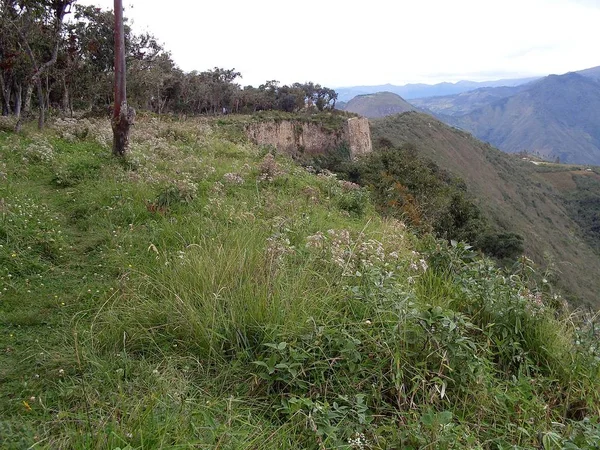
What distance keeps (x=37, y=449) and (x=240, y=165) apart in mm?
7658

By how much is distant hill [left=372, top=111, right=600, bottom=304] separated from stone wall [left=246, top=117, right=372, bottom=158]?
1291 cm

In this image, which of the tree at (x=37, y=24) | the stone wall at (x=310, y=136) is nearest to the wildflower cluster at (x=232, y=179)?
the tree at (x=37, y=24)

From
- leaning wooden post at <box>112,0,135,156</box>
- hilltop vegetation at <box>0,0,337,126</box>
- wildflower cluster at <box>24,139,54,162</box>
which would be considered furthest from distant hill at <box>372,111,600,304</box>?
wildflower cluster at <box>24,139,54,162</box>

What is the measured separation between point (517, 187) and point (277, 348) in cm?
8222

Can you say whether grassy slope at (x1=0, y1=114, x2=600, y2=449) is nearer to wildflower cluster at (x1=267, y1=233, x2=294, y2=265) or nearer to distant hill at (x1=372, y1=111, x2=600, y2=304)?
wildflower cluster at (x1=267, y1=233, x2=294, y2=265)

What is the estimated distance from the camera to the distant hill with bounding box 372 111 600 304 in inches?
2183

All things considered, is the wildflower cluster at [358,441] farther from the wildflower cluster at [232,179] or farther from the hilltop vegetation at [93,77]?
the hilltop vegetation at [93,77]

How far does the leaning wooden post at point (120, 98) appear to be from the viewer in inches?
321

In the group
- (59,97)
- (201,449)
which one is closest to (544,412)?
(201,449)

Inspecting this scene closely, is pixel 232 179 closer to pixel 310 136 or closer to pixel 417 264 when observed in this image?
pixel 417 264

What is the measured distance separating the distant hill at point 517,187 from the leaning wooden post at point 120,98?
42120 mm

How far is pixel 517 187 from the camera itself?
7494cm

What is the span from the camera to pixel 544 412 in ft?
8.09

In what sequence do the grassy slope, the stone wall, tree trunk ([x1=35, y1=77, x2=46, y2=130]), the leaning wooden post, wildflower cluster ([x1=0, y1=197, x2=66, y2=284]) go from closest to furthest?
the grassy slope < wildflower cluster ([x1=0, y1=197, x2=66, y2=284]) < the leaning wooden post < tree trunk ([x1=35, y1=77, x2=46, y2=130]) < the stone wall
